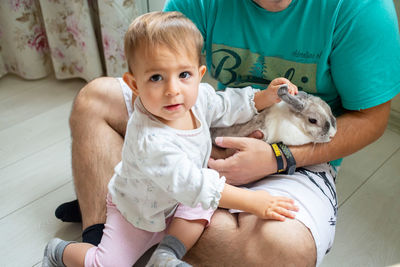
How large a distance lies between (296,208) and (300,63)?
385 millimetres

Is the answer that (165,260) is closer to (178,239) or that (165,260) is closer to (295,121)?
(178,239)

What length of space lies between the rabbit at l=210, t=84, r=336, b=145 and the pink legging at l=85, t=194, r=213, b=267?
0.26 metres

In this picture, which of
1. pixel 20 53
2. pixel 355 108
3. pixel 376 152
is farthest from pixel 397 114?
pixel 20 53

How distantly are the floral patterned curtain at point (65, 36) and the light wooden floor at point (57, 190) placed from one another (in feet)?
0.68

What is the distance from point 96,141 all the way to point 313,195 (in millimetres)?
627

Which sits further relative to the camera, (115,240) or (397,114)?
(397,114)

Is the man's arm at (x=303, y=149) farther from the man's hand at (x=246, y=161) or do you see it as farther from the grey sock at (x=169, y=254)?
the grey sock at (x=169, y=254)

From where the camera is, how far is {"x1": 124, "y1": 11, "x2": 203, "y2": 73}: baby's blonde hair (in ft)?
2.34

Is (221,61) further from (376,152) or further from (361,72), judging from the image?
(376,152)

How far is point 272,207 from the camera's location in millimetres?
851

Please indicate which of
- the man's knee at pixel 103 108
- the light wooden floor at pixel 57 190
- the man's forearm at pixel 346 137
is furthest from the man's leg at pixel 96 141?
the man's forearm at pixel 346 137


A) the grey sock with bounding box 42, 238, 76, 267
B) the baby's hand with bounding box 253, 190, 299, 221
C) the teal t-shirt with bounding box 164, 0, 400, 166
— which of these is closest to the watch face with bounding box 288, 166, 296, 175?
the baby's hand with bounding box 253, 190, 299, 221

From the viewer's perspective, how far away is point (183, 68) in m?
0.74

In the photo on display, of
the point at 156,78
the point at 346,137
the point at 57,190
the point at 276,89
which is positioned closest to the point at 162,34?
the point at 156,78
